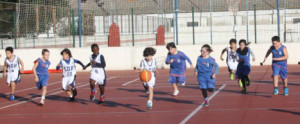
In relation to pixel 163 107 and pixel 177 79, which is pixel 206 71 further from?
pixel 177 79

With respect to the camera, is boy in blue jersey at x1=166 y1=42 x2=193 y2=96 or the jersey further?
boy in blue jersey at x1=166 y1=42 x2=193 y2=96

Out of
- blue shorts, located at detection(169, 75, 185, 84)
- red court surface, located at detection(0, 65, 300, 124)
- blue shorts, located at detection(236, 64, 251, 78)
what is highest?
blue shorts, located at detection(236, 64, 251, 78)

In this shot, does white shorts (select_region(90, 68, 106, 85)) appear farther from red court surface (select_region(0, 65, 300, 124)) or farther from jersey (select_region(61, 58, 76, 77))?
jersey (select_region(61, 58, 76, 77))

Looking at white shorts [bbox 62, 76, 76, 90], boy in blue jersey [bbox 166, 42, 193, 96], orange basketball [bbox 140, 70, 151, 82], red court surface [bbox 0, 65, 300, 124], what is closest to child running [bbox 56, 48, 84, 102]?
white shorts [bbox 62, 76, 76, 90]

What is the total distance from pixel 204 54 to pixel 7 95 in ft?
24.6

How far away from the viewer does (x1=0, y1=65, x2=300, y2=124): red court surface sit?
10133 mm

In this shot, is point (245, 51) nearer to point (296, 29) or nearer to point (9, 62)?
point (9, 62)

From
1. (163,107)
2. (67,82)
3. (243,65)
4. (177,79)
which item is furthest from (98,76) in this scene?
(243,65)

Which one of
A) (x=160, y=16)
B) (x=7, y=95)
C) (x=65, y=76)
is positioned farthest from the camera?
(x=160, y=16)

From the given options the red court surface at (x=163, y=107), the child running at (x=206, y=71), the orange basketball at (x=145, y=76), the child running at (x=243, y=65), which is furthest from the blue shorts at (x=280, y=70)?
the orange basketball at (x=145, y=76)

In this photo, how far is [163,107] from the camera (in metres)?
12.0

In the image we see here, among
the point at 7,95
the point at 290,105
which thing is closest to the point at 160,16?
the point at 7,95

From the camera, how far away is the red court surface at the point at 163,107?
399 inches

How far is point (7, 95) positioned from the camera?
16.5 meters
